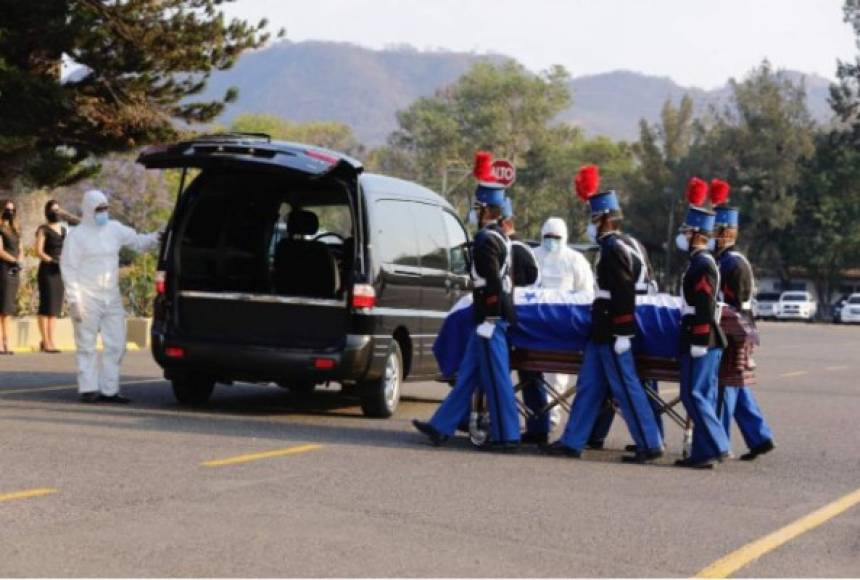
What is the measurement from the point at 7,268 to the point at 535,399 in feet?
34.5

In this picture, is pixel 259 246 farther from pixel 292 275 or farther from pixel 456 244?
pixel 456 244

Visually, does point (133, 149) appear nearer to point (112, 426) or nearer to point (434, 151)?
point (112, 426)

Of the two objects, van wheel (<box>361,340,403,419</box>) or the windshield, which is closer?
van wheel (<box>361,340,403,419</box>)

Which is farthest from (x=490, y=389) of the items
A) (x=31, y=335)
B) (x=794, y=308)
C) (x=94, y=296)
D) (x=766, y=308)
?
(x=766, y=308)

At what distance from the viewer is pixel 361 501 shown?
8.90 metres

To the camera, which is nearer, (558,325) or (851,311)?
(558,325)

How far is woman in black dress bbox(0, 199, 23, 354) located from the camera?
20.6 meters

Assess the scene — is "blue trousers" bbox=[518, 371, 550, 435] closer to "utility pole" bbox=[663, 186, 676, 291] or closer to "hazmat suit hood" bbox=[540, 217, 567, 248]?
"hazmat suit hood" bbox=[540, 217, 567, 248]

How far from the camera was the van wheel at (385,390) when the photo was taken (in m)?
13.7

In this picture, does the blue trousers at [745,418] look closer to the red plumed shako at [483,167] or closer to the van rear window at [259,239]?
the red plumed shako at [483,167]

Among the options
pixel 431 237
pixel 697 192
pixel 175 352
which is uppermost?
pixel 697 192

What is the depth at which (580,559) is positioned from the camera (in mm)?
7473

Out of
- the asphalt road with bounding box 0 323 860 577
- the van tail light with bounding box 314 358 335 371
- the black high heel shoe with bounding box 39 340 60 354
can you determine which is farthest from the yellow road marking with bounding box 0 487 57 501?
the black high heel shoe with bounding box 39 340 60 354

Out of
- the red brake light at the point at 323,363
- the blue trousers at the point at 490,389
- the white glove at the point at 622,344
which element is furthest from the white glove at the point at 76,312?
the white glove at the point at 622,344
